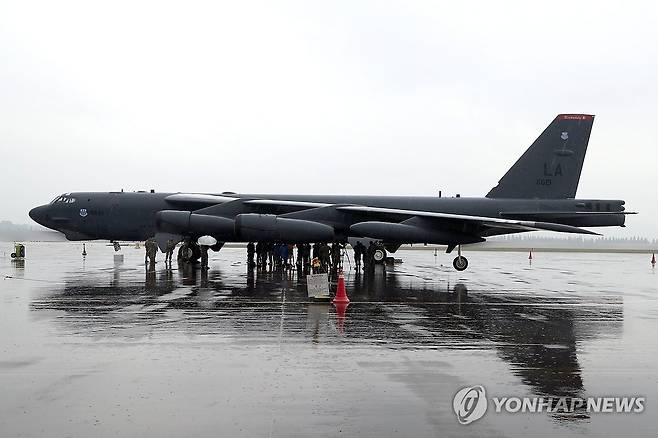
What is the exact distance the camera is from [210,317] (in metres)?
11.1

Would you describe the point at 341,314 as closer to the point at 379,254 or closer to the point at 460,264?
the point at 460,264

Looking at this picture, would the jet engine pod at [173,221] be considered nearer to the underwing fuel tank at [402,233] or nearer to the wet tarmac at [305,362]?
the underwing fuel tank at [402,233]

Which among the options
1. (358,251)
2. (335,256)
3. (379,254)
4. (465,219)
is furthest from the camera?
(379,254)

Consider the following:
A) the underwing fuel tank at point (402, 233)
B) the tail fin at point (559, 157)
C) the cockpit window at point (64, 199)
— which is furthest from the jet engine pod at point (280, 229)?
the tail fin at point (559, 157)

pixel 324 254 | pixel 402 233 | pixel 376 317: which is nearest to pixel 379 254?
pixel 324 254

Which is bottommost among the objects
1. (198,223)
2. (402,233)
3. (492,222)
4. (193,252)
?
(193,252)

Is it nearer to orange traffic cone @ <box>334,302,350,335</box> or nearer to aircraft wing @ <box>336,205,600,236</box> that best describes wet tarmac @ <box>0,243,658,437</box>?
orange traffic cone @ <box>334,302,350,335</box>

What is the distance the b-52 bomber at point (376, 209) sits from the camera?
2278 cm

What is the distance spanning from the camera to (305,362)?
298 inches

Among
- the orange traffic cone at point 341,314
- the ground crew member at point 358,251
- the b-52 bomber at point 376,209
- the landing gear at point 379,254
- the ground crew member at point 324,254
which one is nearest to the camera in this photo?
the orange traffic cone at point 341,314

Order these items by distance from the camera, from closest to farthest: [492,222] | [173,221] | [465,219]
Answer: [492,222]
[465,219]
[173,221]

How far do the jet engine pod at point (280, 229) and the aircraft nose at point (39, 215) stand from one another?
9164mm

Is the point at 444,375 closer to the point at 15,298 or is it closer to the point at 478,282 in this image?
the point at 15,298

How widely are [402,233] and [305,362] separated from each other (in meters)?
14.5
